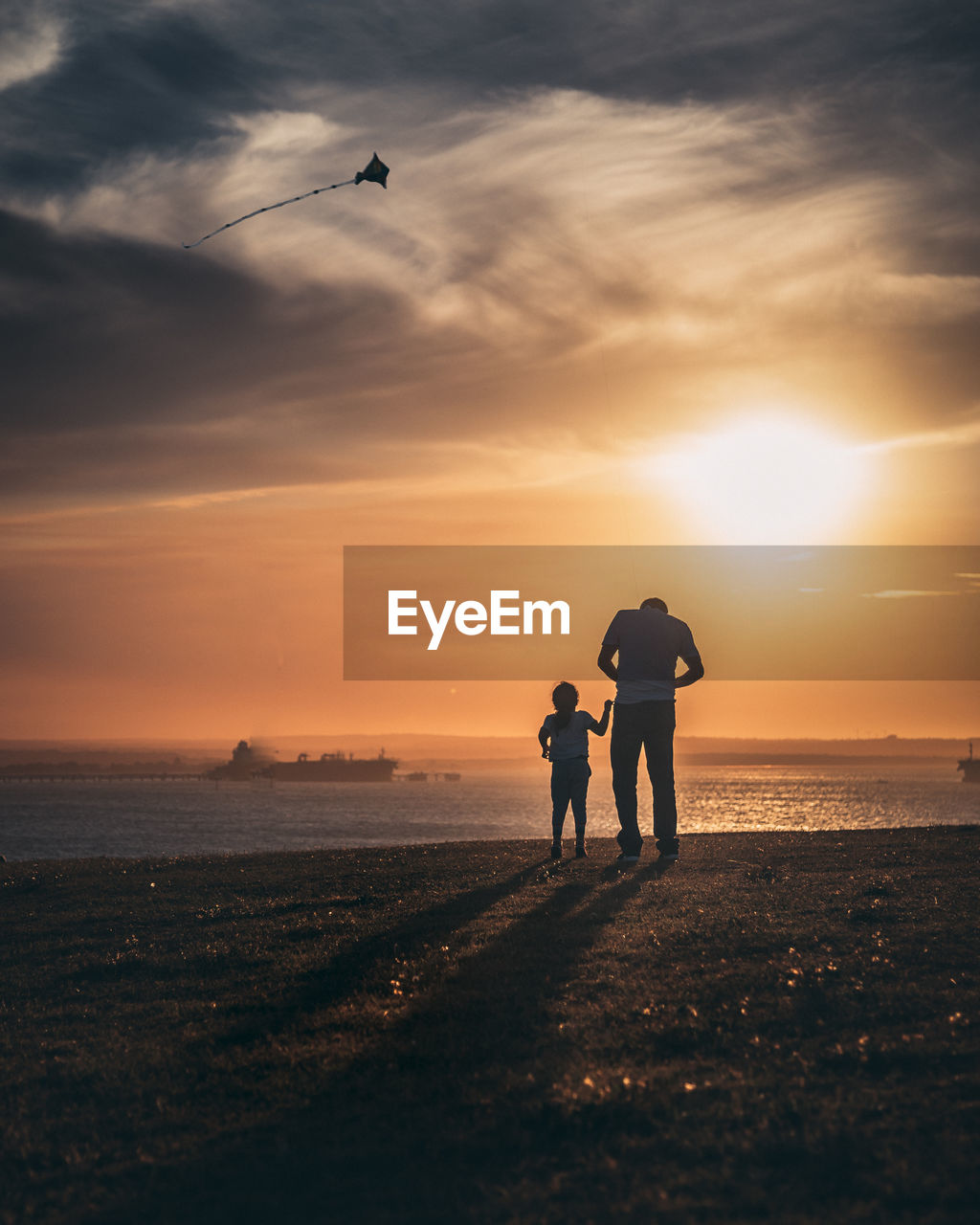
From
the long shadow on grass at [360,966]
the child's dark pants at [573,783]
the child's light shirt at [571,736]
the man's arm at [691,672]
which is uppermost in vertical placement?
the man's arm at [691,672]

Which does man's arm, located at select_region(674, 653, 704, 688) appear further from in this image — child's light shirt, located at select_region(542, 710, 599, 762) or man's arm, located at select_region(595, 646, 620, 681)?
child's light shirt, located at select_region(542, 710, 599, 762)

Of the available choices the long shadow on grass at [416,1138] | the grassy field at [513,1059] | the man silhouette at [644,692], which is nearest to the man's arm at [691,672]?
the man silhouette at [644,692]

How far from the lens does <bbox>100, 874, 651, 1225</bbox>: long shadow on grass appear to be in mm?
4395

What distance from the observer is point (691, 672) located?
12984 mm

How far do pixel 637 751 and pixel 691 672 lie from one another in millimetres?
1169

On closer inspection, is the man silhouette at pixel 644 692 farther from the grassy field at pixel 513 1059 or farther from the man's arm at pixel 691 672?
the grassy field at pixel 513 1059

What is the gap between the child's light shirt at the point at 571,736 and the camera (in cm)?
1438

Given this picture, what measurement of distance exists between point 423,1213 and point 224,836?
86.1 meters

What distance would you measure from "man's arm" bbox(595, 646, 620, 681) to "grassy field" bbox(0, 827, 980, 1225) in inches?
115

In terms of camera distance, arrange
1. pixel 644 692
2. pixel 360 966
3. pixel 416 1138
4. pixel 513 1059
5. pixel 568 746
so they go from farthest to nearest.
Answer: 1. pixel 568 746
2. pixel 644 692
3. pixel 360 966
4. pixel 513 1059
5. pixel 416 1138

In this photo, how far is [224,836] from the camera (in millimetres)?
86188

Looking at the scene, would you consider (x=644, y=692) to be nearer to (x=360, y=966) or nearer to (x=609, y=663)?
(x=609, y=663)

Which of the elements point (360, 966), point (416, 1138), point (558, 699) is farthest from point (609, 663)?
point (416, 1138)

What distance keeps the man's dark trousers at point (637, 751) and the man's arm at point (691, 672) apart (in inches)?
10.5
